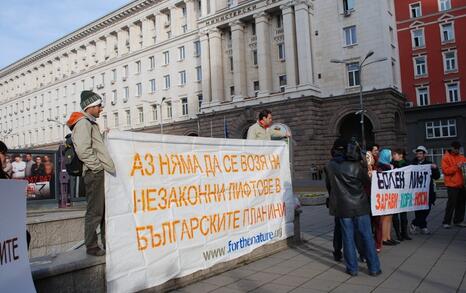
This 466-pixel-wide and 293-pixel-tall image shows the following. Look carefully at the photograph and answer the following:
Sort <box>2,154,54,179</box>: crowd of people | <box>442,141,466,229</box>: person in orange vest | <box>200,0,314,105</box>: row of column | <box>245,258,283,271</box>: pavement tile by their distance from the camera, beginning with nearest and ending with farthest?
<box>245,258,283,271</box>: pavement tile < <box>442,141,466,229</box>: person in orange vest < <box>2,154,54,179</box>: crowd of people < <box>200,0,314,105</box>: row of column

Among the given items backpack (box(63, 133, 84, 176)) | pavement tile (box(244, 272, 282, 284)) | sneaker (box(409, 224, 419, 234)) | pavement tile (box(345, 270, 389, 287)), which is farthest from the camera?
sneaker (box(409, 224, 419, 234))

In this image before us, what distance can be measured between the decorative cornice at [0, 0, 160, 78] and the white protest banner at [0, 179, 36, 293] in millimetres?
53290

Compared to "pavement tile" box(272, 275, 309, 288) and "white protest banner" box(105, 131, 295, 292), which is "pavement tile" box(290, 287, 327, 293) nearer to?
"pavement tile" box(272, 275, 309, 288)

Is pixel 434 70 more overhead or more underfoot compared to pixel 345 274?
more overhead

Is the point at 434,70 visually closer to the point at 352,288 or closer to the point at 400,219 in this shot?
the point at 400,219

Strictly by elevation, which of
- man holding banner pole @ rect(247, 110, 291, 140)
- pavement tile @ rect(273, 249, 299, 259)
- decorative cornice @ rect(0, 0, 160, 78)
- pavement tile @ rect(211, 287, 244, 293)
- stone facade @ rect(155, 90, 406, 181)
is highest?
decorative cornice @ rect(0, 0, 160, 78)

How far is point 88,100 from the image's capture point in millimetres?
4816

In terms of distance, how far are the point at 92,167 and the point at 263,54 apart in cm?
3712

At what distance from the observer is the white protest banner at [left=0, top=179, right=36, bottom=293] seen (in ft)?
9.77

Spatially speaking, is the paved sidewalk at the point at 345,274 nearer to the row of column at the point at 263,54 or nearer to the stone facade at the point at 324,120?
the stone facade at the point at 324,120

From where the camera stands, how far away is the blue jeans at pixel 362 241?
18.5 feet

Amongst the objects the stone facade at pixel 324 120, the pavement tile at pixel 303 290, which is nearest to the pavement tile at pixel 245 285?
the pavement tile at pixel 303 290

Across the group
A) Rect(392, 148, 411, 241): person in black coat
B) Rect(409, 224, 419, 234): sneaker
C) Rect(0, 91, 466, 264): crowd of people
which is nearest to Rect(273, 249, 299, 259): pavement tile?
Rect(0, 91, 466, 264): crowd of people

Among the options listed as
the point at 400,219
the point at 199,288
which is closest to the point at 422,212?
the point at 400,219
